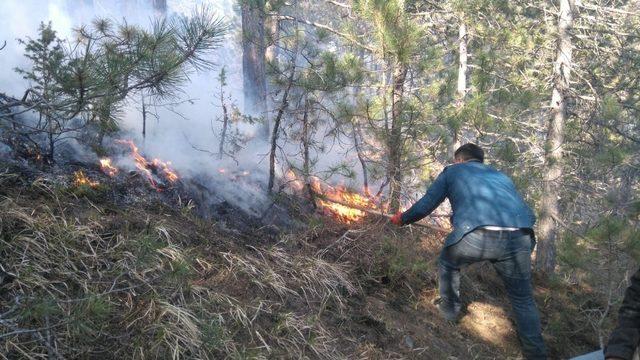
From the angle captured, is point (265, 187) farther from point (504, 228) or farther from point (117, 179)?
point (504, 228)

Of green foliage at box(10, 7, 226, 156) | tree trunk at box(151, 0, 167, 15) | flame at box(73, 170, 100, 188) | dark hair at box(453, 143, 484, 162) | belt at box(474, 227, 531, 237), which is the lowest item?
belt at box(474, 227, 531, 237)

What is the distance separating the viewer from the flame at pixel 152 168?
17.2ft

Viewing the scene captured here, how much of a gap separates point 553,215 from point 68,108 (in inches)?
280

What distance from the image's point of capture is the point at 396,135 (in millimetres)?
5520

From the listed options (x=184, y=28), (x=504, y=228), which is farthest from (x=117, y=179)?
(x=504, y=228)

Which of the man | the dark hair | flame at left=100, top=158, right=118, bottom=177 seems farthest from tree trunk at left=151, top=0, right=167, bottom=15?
the man

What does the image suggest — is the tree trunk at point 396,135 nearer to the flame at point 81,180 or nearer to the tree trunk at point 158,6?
the flame at point 81,180

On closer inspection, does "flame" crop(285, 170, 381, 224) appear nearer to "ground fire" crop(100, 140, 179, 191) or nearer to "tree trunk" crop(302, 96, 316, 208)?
"tree trunk" crop(302, 96, 316, 208)

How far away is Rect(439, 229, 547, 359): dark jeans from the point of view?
396cm

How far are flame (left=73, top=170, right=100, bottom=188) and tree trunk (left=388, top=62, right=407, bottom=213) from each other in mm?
3385

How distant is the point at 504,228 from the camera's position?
394 centimetres

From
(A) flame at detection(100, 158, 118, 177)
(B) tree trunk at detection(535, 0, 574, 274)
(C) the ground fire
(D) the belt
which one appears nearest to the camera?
(D) the belt

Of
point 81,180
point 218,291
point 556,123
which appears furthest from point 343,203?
point 556,123

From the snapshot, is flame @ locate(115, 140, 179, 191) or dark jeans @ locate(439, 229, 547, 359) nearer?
dark jeans @ locate(439, 229, 547, 359)
